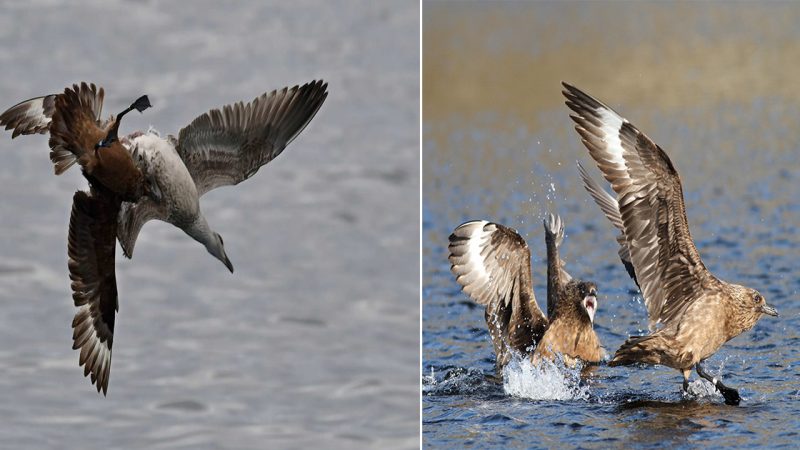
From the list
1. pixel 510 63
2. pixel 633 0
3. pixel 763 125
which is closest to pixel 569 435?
pixel 763 125

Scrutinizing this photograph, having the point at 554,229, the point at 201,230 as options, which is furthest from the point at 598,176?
the point at 201,230

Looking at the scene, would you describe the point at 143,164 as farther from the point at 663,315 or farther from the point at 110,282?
the point at 663,315

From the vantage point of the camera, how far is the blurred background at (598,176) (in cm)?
510

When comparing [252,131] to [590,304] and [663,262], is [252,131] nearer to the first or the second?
[590,304]

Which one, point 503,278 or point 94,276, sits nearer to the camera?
point 94,276

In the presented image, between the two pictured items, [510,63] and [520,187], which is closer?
[520,187]

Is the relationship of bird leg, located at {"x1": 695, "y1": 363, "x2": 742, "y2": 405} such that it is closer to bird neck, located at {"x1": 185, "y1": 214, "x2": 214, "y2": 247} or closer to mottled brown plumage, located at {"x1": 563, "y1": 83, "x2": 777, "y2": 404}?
mottled brown plumage, located at {"x1": 563, "y1": 83, "x2": 777, "y2": 404}

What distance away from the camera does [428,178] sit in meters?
9.71

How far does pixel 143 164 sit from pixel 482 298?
175 cm

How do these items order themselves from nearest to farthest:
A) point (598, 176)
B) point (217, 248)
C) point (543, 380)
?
point (217, 248) < point (543, 380) < point (598, 176)

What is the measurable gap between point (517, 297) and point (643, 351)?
772 mm

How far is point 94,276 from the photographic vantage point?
494cm

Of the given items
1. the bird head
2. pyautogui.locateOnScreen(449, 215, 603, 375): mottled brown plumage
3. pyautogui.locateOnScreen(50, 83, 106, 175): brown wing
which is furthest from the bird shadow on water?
pyautogui.locateOnScreen(50, 83, 106, 175): brown wing

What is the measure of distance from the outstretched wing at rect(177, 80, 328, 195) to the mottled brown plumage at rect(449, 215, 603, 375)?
3.28 ft
